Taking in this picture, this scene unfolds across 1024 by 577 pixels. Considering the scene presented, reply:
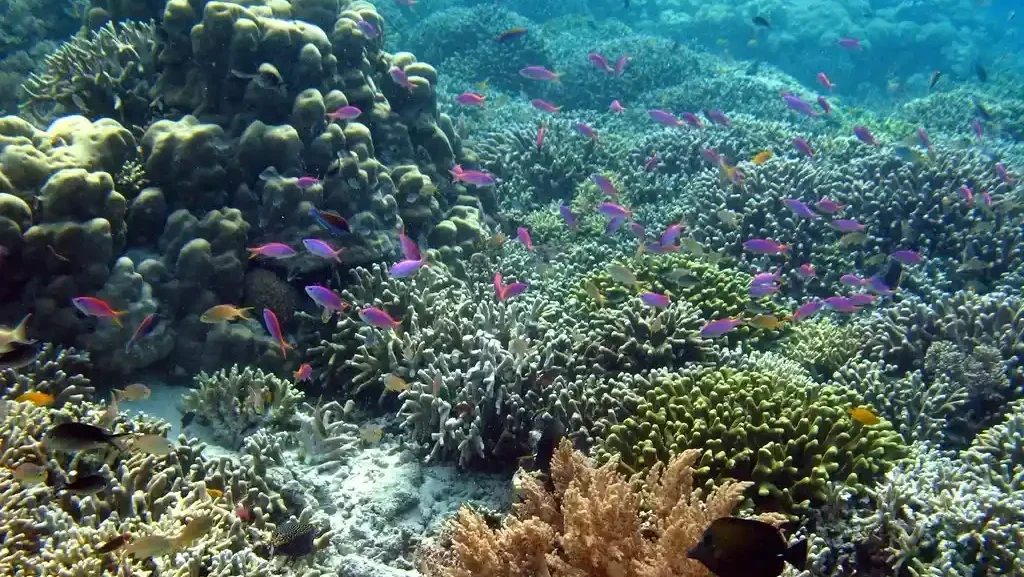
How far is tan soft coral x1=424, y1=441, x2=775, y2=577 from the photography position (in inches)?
117

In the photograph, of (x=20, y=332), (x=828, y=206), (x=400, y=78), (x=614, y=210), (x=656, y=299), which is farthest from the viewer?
(x=400, y=78)

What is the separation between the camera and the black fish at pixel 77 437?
10.9 ft

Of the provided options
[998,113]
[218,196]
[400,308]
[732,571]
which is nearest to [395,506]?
[400,308]

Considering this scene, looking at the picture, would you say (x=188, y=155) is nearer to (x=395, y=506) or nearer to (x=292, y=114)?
(x=292, y=114)

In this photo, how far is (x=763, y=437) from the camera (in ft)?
13.2

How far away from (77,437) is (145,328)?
210 centimetres

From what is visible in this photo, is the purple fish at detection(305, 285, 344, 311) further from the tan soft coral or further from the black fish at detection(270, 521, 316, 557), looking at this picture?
the tan soft coral

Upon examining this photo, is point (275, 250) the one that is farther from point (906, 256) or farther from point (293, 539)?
point (906, 256)

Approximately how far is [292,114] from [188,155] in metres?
1.20

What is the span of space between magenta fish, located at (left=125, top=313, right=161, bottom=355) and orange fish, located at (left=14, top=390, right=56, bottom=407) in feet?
2.75

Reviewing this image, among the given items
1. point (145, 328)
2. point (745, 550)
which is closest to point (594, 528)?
point (745, 550)

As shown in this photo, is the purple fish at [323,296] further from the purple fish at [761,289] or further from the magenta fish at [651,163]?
the magenta fish at [651,163]

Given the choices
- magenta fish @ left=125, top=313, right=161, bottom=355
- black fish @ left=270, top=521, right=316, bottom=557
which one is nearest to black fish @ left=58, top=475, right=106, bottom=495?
black fish @ left=270, top=521, right=316, bottom=557

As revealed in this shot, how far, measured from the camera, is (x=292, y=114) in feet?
21.3
